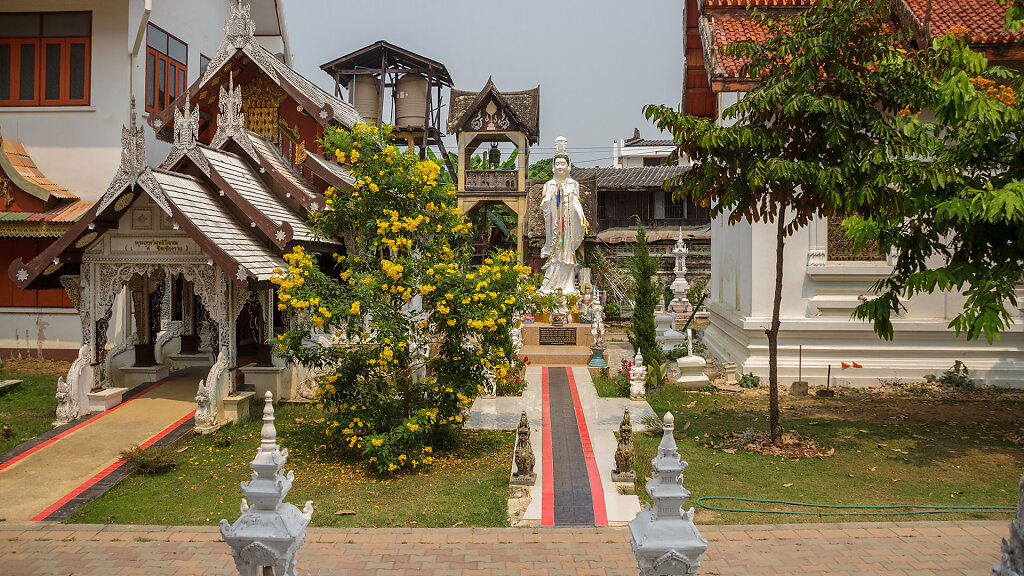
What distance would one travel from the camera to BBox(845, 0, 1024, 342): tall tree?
7.93 meters

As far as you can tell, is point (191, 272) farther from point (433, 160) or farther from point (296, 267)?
point (433, 160)

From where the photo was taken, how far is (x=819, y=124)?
845 cm

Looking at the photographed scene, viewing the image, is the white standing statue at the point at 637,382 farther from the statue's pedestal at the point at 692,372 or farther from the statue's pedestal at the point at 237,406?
the statue's pedestal at the point at 237,406

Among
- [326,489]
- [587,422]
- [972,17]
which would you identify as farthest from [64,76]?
[972,17]

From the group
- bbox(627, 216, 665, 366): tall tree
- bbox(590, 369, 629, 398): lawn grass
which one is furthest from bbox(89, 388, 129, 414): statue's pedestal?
bbox(627, 216, 665, 366): tall tree

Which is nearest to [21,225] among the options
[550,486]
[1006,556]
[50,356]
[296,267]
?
[50,356]

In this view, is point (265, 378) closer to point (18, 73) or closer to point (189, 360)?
point (189, 360)

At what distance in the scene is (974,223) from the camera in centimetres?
833

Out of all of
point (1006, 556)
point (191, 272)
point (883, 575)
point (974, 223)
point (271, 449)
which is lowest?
point (883, 575)

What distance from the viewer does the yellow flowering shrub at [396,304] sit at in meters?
8.05

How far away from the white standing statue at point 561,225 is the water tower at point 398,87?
15.0m

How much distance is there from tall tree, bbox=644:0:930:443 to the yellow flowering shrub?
9.25 ft

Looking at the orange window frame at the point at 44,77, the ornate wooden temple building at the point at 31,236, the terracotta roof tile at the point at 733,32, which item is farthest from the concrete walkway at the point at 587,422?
the orange window frame at the point at 44,77

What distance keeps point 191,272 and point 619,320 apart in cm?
1866
